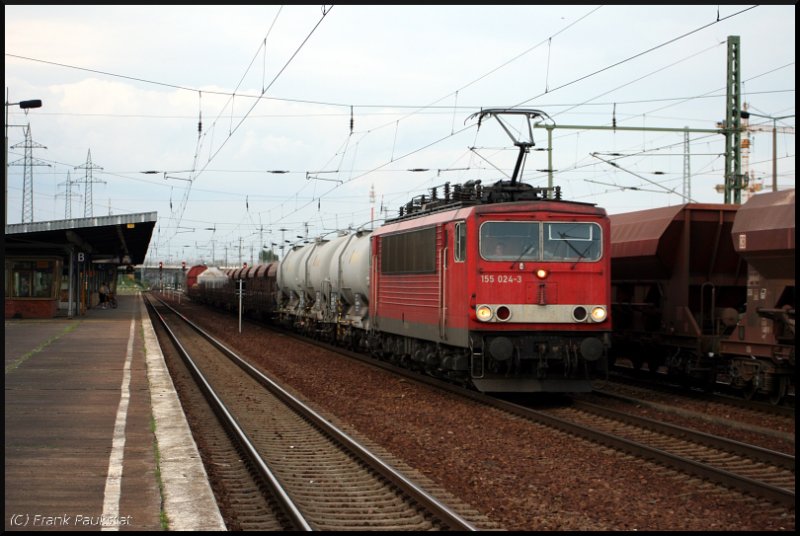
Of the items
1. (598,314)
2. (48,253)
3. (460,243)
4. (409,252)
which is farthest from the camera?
(48,253)

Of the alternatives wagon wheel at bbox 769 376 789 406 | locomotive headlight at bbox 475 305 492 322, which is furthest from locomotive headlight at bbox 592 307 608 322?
wagon wheel at bbox 769 376 789 406

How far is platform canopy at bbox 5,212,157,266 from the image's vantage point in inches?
1407

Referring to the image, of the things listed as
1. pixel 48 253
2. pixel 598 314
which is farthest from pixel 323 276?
pixel 48 253

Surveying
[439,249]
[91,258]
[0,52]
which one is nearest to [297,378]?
[439,249]

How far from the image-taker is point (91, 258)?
173 ft

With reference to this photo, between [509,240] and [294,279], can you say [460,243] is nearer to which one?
[509,240]

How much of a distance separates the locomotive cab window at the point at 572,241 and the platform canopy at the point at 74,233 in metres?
25.9

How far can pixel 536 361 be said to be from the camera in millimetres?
14828

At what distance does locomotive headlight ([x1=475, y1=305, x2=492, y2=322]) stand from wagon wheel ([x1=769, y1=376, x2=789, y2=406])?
4.94m

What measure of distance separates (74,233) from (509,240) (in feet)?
93.5

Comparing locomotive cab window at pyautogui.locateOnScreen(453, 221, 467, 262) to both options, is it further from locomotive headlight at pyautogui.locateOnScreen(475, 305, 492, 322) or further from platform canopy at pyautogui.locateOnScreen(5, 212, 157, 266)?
platform canopy at pyautogui.locateOnScreen(5, 212, 157, 266)

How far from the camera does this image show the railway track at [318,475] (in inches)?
310

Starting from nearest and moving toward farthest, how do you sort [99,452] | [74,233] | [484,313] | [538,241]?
[99,452], [484,313], [538,241], [74,233]

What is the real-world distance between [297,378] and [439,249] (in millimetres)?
5698
